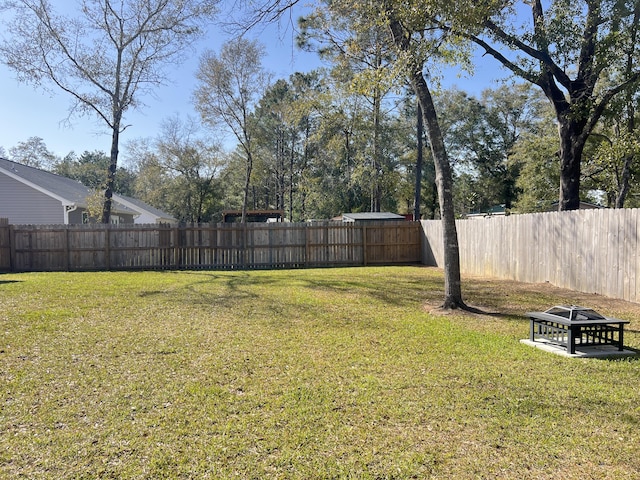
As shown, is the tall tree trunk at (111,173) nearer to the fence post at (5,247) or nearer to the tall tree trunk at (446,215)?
the fence post at (5,247)

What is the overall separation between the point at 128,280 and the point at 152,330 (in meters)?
6.35

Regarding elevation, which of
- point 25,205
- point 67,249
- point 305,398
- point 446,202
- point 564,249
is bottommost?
point 305,398

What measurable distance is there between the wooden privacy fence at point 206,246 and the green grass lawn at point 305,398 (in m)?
8.32

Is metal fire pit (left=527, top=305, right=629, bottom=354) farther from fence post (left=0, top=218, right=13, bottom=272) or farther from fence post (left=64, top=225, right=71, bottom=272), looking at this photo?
fence post (left=0, top=218, right=13, bottom=272)

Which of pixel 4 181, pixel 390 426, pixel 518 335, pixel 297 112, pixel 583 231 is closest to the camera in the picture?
pixel 390 426

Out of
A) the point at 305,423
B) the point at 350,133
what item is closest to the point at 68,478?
the point at 305,423

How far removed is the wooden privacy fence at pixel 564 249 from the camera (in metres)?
7.77

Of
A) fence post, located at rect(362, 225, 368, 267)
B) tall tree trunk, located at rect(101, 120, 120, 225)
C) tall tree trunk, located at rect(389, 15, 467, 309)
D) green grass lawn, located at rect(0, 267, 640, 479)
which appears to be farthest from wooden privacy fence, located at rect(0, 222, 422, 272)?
tall tree trunk, located at rect(389, 15, 467, 309)

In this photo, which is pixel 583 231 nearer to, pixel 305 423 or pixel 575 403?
pixel 575 403

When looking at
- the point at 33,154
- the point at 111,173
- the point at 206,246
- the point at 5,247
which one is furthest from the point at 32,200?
the point at 33,154

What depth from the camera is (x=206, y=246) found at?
50.5ft

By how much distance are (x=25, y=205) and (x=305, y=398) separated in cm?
2036

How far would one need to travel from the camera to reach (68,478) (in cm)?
239

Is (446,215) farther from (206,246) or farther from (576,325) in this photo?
(206,246)
